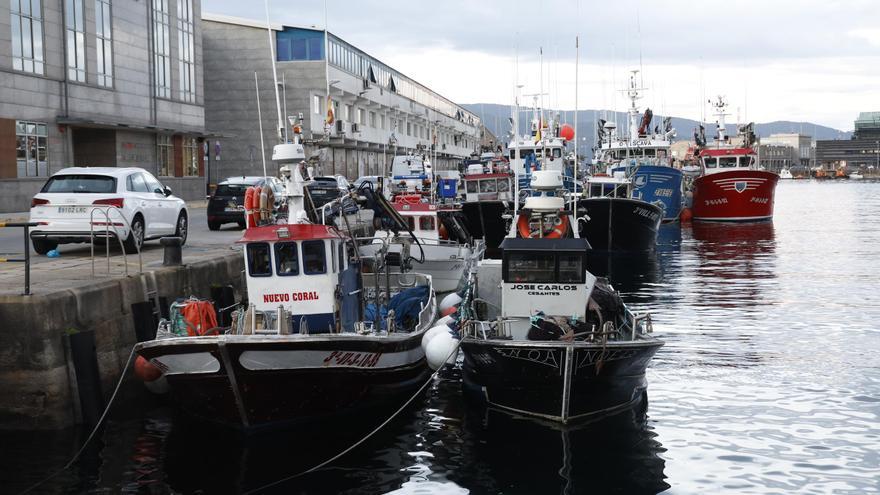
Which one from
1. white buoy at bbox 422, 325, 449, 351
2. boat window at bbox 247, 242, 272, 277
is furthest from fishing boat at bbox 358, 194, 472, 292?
boat window at bbox 247, 242, 272, 277

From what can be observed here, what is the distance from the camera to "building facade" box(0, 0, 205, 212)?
34.6m

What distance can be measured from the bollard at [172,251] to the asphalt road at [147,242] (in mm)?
2807

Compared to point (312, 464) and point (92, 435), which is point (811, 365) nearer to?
point (312, 464)

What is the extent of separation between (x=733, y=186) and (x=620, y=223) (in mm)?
21194

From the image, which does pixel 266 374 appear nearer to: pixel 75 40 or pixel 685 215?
pixel 75 40

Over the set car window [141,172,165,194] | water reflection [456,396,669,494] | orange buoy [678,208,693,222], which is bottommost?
water reflection [456,396,669,494]

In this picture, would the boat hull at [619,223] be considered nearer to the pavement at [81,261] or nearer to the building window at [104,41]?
the pavement at [81,261]

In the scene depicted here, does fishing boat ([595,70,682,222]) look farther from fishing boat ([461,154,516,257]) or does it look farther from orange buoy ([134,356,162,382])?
orange buoy ([134,356,162,382])

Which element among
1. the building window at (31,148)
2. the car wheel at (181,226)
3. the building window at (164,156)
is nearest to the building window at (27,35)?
the building window at (31,148)

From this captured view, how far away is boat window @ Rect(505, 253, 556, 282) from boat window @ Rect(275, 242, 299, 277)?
3.33 meters

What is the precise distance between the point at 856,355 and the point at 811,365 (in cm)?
151

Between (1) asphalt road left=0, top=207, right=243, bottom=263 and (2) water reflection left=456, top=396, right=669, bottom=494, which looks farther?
(1) asphalt road left=0, top=207, right=243, bottom=263

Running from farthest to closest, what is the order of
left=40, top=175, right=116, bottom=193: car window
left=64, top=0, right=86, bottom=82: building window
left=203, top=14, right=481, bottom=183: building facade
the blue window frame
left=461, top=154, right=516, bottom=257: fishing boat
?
the blue window frame → left=203, top=14, right=481, bottom=183: building facade → left=64, top=0, right=86, bottom=82: building window → left=461, top=154, right=516, bottom=257: fishing boat → left=40, top=175, right=116, bottom=193: car window

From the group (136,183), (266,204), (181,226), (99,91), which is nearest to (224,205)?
(181,226)
